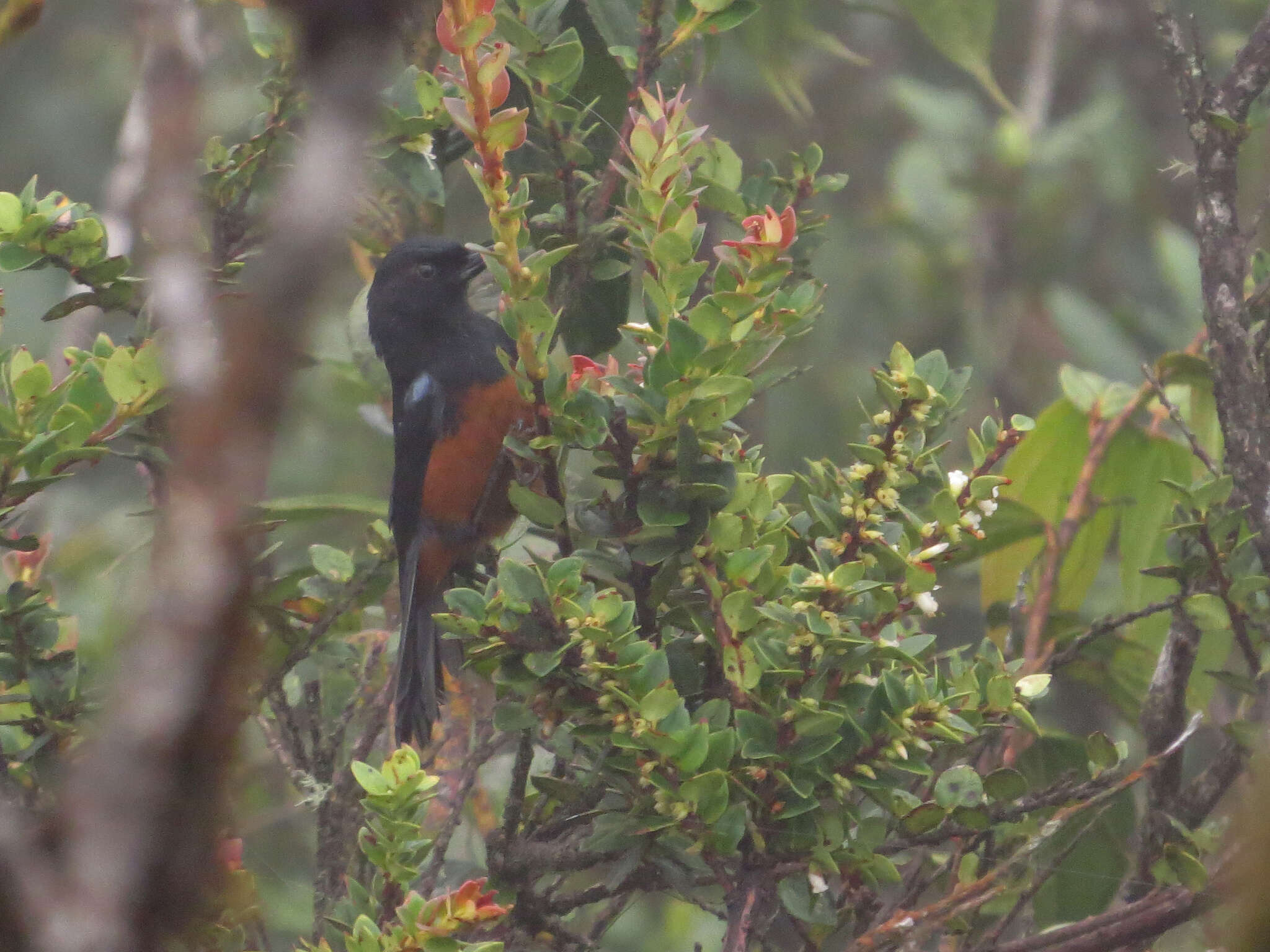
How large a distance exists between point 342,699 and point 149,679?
6.57 ft

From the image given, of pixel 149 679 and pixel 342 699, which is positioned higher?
pixel 149 679

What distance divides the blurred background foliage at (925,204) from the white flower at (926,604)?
2.54 m

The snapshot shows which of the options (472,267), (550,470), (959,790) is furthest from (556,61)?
(472,267)

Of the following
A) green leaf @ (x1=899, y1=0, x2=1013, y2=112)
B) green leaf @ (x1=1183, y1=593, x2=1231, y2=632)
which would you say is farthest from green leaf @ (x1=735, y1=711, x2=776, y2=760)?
green leaf @ (x1=899, y1=0, x2=1013, y2=112)

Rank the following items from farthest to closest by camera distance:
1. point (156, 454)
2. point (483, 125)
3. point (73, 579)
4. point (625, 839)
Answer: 1. point (73, 579)
2. point (156, 454)
3. point (625, 839)
4. point (483, 125)

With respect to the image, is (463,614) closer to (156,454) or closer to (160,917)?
(156,454)

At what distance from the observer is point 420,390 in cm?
380

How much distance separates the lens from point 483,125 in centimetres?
153

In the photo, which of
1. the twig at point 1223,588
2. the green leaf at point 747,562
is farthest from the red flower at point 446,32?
the twig at point 1223,588

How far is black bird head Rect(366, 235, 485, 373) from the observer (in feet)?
12.0

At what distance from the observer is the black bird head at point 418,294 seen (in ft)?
12.0

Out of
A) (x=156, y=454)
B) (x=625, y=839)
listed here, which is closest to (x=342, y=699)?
(x=156, y=454)

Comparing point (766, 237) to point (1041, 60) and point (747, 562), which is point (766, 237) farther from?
point (1041, 60)

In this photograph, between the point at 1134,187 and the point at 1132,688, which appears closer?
the point at 1132,688
